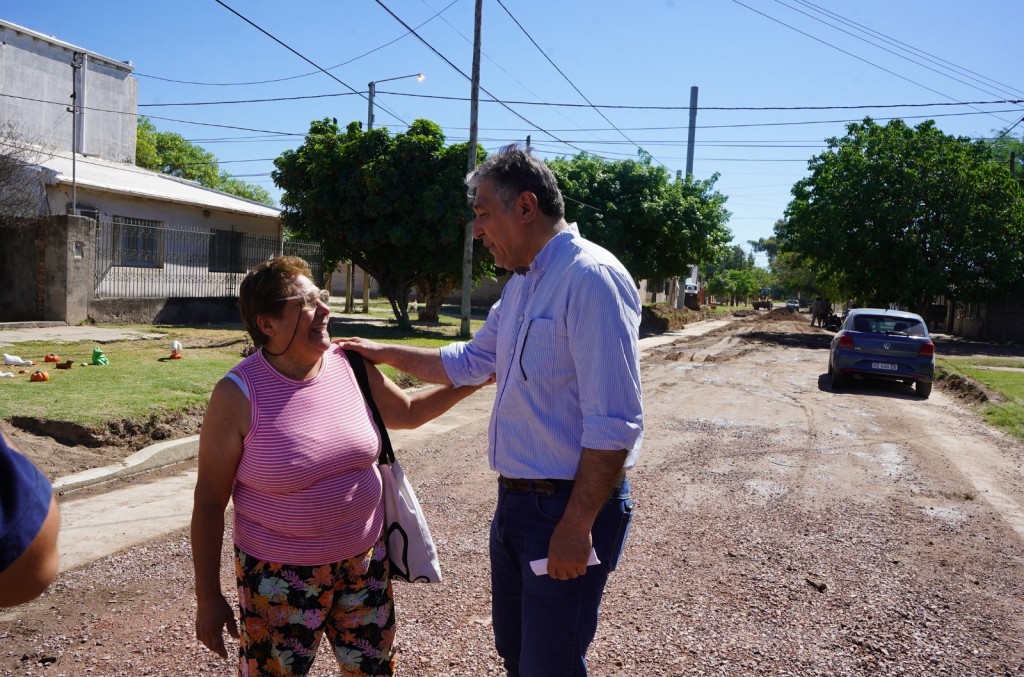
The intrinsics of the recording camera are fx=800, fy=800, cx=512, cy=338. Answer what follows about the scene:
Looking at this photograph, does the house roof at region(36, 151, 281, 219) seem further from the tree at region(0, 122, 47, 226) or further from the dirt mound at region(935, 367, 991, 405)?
the dirt mound at region(935, 367, 991, 405)

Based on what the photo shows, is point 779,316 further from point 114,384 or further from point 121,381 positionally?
point 114,384

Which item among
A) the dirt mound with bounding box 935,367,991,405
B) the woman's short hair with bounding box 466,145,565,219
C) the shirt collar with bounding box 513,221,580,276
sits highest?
the woman's short hair with bounding box 466,145,565,219

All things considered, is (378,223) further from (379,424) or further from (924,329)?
(379,424)

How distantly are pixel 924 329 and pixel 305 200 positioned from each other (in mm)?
15166

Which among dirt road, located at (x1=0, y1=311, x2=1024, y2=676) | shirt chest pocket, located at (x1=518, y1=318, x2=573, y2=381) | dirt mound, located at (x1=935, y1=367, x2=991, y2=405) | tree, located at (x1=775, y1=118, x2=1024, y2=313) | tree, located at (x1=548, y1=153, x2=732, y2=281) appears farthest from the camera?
tree, located at (x1=548, y1=153, x2=732, y2=281)

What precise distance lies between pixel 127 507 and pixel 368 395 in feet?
13.2

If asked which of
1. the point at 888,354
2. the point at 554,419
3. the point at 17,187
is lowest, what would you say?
the point at 888,354

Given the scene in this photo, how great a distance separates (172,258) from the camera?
20219mm

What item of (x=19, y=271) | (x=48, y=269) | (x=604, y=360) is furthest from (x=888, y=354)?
(x=19, y=271)

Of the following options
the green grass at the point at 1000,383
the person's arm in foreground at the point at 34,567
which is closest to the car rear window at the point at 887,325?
the green grass at the point at 1000,383

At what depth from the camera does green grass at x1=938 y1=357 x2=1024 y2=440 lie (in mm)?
11820

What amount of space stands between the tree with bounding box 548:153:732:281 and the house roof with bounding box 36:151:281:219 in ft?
40.4

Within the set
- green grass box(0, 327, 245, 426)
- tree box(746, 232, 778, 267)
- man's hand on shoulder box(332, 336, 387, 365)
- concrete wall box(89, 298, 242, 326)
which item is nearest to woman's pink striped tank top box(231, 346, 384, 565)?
man's hand on shoulder box(332, 336, 387, 365)

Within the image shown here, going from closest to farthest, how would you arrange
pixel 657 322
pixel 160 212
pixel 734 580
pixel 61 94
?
1. pixel 734 580
2. pixel 160 212
3. pixel 61 94
4. pixel 657 322
